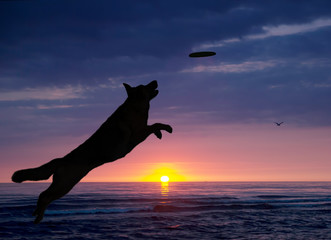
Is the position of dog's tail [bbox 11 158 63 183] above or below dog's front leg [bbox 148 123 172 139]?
below

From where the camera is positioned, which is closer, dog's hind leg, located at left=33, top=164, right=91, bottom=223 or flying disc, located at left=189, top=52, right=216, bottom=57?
dog's hind leg, located at left=33, top=164, right=91, bottom=223

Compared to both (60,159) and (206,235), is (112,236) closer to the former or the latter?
(206,235)

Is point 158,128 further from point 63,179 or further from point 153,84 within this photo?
point 63,179

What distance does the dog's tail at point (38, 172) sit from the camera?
4.78 meters

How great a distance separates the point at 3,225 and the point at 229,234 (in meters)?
18.4

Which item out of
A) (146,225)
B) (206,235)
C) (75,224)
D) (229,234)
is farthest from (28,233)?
(229,234)

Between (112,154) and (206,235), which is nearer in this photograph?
(112,154)

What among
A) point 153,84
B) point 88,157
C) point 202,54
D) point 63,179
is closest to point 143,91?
point 153,84

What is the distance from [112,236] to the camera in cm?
2300

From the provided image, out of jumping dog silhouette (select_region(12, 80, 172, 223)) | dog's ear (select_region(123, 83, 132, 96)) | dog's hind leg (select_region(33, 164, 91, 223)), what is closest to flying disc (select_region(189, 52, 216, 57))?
dog's ear (select_region(123, 83, 132, 96))

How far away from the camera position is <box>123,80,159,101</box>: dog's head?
5371mm

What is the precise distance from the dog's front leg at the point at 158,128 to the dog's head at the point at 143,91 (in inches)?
19.9

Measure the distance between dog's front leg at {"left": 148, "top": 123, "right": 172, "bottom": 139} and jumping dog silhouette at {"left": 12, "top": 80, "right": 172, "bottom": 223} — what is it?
1.42ft

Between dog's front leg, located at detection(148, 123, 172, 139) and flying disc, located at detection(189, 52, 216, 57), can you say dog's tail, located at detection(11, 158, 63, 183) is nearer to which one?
dog's front leg, located at detection(148, 123, 172, 139)
